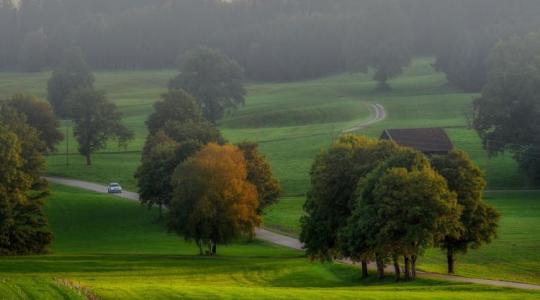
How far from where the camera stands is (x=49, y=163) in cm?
11050

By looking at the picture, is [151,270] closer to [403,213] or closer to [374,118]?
[403,213]

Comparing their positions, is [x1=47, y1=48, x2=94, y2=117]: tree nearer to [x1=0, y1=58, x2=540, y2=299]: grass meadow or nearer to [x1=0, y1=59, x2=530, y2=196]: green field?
[x1=0, y1=58, x2=540, y2=299]: grass meadow

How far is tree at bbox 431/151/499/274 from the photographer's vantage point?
51.8 m

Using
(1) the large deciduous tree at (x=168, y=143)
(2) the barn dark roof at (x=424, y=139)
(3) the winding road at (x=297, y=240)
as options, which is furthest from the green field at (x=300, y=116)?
(1) the large deciduous tree at (x=168, y=143)

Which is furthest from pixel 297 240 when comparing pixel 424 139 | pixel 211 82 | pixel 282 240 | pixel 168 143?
pixel 211 82

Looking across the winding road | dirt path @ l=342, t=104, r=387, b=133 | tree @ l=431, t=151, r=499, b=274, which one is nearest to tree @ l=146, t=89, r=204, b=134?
the winding road

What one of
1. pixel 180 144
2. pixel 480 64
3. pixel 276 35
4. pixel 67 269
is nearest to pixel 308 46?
pixel 276 35

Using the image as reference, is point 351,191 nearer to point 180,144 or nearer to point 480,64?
point 180,144

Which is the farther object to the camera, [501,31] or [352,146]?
[501,31]

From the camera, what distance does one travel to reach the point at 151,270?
5381 centimetres

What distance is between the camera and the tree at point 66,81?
465 feet

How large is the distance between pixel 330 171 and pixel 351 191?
5.87 feet

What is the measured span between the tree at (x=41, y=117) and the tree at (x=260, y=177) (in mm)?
40957

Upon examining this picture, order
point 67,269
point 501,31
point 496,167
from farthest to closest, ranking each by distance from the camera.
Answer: point 501,31
point 496,167
point 67,269
